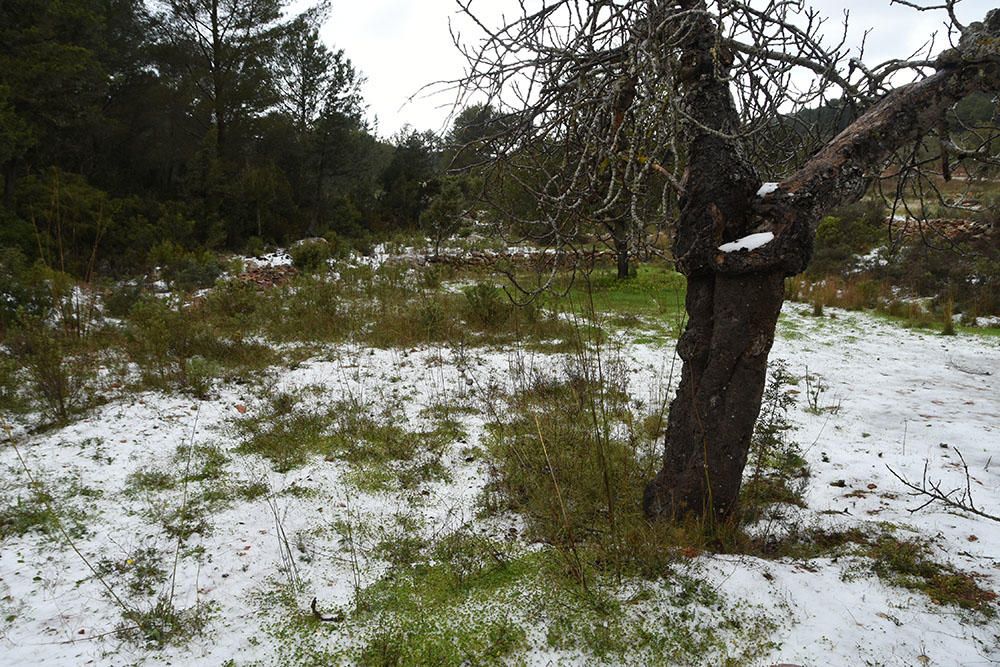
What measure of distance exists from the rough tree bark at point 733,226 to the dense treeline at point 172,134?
11.0 m

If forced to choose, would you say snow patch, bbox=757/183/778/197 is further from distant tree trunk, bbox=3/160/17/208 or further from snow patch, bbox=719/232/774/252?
distant tree trunk, bbox=3/160/17/208

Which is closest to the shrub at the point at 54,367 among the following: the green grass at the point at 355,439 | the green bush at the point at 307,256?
the green grass at the point at 355,439

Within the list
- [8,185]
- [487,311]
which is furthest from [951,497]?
[8,185]

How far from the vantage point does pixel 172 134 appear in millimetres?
15352

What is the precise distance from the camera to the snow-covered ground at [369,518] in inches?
77.0

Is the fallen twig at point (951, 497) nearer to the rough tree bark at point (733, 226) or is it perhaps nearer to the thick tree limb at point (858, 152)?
the rough tree bark at point (733, 226)

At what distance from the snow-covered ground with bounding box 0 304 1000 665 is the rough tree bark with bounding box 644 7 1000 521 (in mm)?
533

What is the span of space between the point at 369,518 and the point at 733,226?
251 centimetres

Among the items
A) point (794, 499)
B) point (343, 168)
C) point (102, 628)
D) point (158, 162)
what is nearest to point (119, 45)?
point (158, 162)

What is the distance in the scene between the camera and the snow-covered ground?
1.96 meters

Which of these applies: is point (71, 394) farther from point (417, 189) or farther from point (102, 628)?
point (417, 189)

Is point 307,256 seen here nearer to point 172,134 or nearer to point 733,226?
point 172,134

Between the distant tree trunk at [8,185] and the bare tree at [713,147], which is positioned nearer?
the bare tree at [713,147]

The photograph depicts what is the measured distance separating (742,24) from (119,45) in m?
18.7
